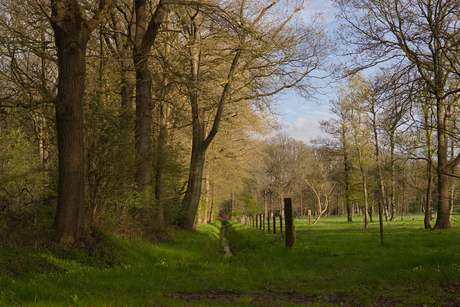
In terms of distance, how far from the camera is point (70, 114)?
8.23 meters

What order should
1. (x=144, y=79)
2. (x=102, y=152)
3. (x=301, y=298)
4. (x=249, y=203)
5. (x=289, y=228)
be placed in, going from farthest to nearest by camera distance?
(x=249, y=203) < (x=144, y=79) < (x=289, y=228) < (x=102, y=152) < (x=301, y=298)

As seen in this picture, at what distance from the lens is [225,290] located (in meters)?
6.27

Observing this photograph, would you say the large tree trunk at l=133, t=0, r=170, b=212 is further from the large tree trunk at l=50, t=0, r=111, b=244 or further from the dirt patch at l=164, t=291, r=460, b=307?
the dirt patch at l=164, t=291, r=460, b=307

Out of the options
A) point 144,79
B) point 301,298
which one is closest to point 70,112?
point 144,79

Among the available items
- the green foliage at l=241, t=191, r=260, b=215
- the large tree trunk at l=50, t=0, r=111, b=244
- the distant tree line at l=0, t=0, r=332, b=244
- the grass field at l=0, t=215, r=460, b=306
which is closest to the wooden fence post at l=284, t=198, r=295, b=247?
the grass field at l=0, t=215, r=460, b=306

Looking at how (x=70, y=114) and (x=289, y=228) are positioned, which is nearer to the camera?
(x=70, y=114)

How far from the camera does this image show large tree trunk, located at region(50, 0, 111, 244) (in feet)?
26.4

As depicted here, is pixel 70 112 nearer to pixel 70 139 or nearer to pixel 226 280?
pixel 70 139

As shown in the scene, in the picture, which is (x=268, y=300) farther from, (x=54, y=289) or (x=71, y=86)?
(x=71, y=86)

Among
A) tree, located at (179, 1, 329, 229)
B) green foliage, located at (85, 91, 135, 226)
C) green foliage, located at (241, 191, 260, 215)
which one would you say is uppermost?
tree, located at (179, 1, 329, 229)

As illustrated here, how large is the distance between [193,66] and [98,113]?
30.7 ft

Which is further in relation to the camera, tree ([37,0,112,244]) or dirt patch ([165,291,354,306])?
tree ([37,0,112,244])

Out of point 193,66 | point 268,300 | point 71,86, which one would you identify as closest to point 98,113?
point 71,86


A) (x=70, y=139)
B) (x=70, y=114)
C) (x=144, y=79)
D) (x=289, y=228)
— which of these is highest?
(x=144, y=79)
